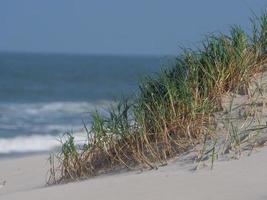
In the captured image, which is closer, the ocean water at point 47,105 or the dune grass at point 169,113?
the dune grass at point 169,113

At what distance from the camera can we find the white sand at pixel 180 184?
15.8 ft

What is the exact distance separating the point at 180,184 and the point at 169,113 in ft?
2.97

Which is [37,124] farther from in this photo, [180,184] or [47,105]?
[180,184]

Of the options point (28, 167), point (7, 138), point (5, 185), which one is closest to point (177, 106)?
point (5, 185)

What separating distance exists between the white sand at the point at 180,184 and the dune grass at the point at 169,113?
0.29 meters

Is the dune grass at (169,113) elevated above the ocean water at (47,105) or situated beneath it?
elevated above

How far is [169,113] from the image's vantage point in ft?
19.3

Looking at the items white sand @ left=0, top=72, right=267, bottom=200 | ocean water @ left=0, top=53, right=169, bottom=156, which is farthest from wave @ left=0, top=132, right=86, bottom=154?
white sand @ left=0, top=72, right=267, bottom=200

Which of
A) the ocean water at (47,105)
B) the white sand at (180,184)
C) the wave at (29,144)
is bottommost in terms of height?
the ocean water at (47,105)

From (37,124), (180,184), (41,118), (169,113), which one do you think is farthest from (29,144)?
(180,184)

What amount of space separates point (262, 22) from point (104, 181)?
1993 millimetres

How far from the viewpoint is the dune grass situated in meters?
5.83

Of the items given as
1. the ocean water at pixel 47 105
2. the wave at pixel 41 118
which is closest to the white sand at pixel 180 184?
the ocean water at pixel 47 105

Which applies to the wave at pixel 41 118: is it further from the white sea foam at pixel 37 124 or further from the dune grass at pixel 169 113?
the dune grass at pixel 169 113
